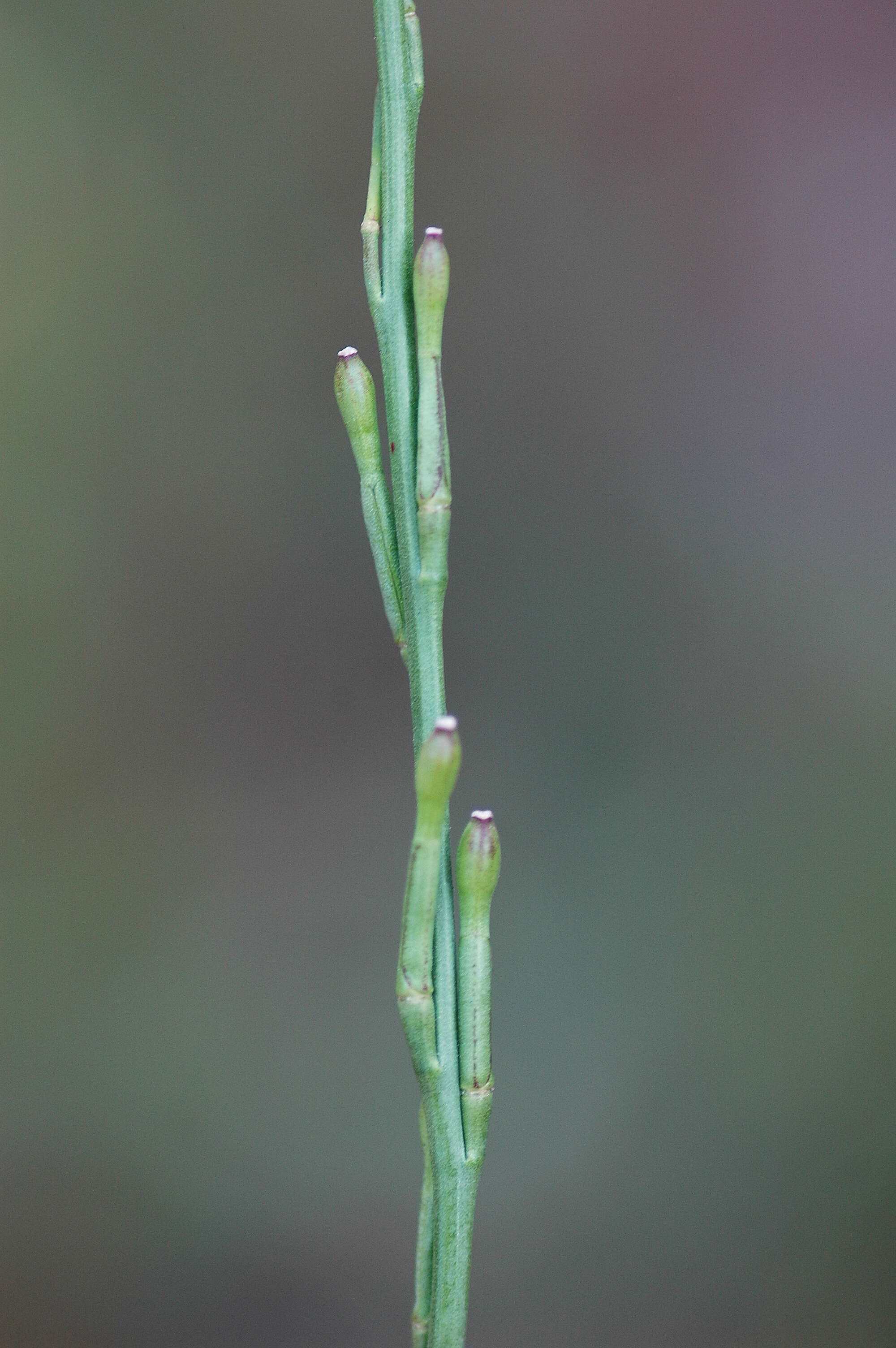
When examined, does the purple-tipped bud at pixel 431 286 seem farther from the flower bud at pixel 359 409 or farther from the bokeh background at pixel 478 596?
the bokeh background at pixel 478 596

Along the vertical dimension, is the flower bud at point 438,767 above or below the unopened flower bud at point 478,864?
above

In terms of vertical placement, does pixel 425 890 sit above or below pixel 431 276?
below

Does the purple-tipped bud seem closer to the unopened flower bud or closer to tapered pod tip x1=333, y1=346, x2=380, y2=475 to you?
tapered pod tip x1=333, y1=346, x2=380, y2=475

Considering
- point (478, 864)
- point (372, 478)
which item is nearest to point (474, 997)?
point (478, 864)

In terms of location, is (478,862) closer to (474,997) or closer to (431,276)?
(474,997)

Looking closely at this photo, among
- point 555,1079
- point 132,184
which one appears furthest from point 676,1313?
point 132,184

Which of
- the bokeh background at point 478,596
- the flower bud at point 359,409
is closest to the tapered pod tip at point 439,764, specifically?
the flower bud at point 359,409

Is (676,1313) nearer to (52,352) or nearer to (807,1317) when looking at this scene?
(807,1317)
